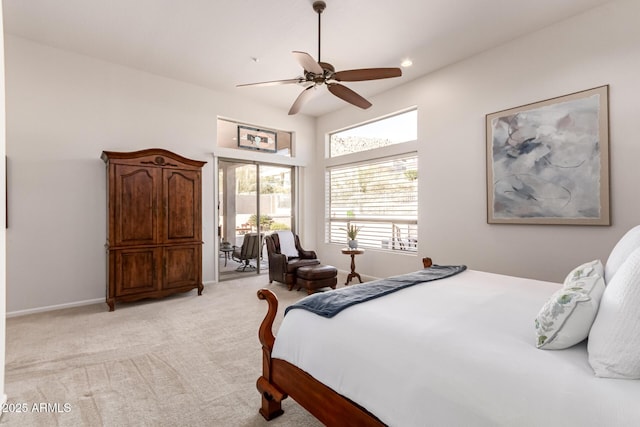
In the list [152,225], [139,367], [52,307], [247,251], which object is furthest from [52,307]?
[247,251]

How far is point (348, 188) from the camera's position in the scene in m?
6.06

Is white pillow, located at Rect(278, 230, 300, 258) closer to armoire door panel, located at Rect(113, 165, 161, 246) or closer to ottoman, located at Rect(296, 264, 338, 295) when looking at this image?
ottoman, located at Rect(296, 264, 338, 295)

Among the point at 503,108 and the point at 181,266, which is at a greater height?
the point at 503,108

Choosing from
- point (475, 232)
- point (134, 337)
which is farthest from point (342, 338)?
point (475, 232)

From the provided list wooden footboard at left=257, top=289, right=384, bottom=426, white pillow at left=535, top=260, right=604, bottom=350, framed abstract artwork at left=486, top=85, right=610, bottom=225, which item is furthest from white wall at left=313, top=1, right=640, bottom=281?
wooden footboard at left=257, top=289, right=384, bottom=426

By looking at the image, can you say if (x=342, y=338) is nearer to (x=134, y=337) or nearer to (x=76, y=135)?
(x=134, y=337)

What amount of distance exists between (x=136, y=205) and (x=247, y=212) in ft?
7.03

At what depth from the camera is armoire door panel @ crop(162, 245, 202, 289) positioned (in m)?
4.24

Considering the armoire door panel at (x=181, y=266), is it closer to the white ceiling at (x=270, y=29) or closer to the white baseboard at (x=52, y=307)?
the white baseboard at (x=52, y=307)

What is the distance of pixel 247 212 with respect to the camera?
19.3ft

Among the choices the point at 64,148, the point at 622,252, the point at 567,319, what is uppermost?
the point at 64,148

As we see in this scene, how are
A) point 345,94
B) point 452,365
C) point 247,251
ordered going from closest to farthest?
1. point 452,365
2. point 345,94
3. point 247,251

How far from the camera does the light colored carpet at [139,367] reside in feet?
6.10

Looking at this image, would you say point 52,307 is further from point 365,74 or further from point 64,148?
point 365,74
